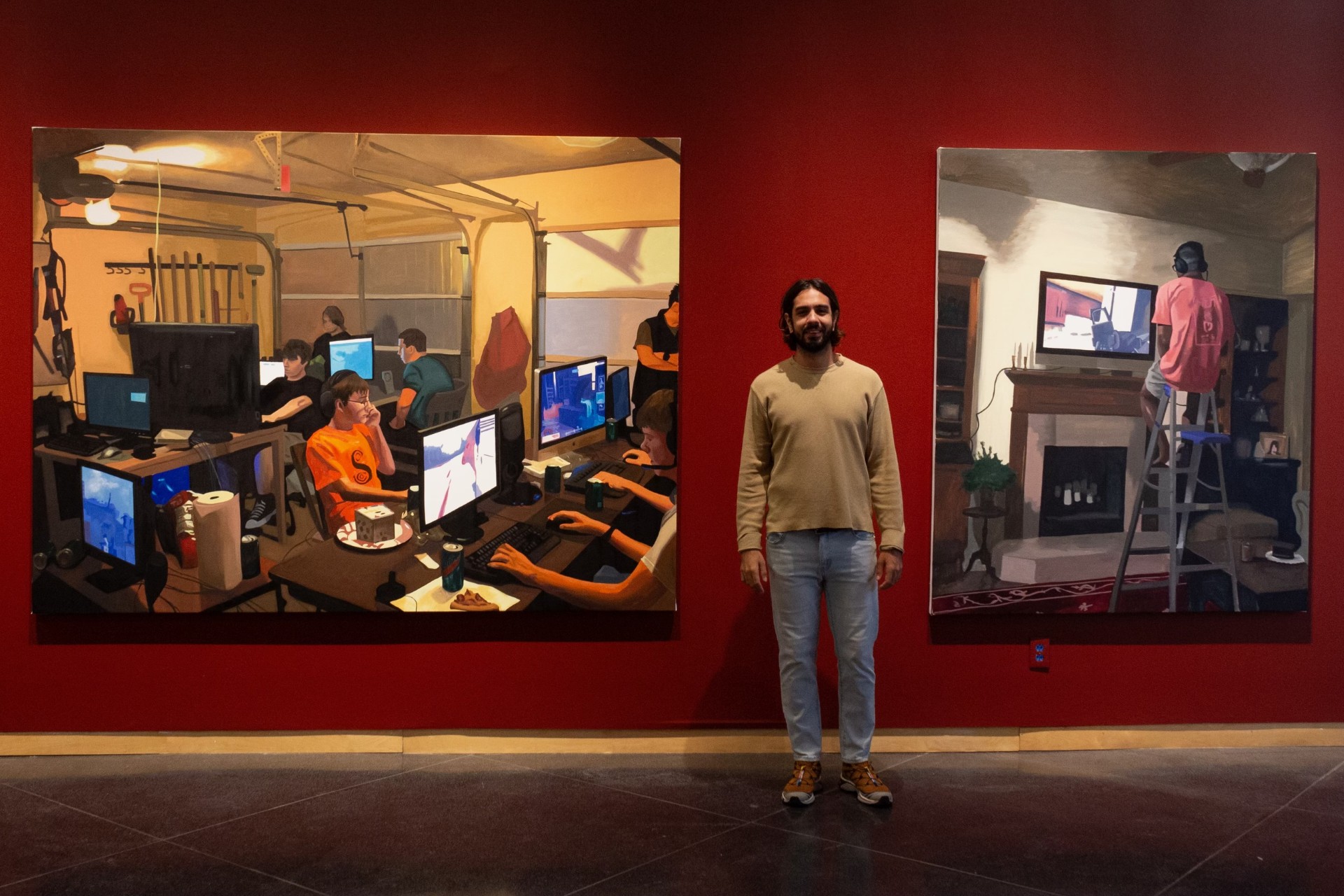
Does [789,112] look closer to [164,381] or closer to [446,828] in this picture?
[164,381]

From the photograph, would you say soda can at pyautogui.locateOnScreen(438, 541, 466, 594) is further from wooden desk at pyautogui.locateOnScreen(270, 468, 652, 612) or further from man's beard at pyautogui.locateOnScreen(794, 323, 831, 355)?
man's beard at pyautogui.locateOnScreen(794, 323, 831, 355)

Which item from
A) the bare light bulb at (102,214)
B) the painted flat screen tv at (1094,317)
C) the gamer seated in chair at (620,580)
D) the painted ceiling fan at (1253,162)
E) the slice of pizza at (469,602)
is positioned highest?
the painted ceiling fan at (1253,162)

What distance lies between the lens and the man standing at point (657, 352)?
153 inches

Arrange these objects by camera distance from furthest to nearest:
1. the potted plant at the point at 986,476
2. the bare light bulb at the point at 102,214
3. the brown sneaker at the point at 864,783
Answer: the potted plant at the point at 986,476 < the bare light bulb at the point at 102,214 < the brown sneaker at the point at 864,783

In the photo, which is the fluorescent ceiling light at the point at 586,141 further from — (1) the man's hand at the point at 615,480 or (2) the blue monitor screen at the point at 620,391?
(1) the man's hand at the point at 615,480

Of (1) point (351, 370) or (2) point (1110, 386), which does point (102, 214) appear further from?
(2) point (1110, 386)

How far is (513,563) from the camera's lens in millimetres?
3879

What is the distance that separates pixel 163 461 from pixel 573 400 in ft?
4.58

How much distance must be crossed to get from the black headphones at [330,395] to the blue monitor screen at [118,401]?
58 centimetres

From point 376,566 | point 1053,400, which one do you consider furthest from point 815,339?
point 376,566

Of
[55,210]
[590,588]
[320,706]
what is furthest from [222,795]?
[55,210]

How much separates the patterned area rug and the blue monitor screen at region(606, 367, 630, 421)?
1295 millimetres

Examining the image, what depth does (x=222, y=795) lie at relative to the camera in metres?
3.49

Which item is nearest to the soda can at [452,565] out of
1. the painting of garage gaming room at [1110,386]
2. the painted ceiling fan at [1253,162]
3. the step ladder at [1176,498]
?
the painting of garage gaming room at [1110,386]
